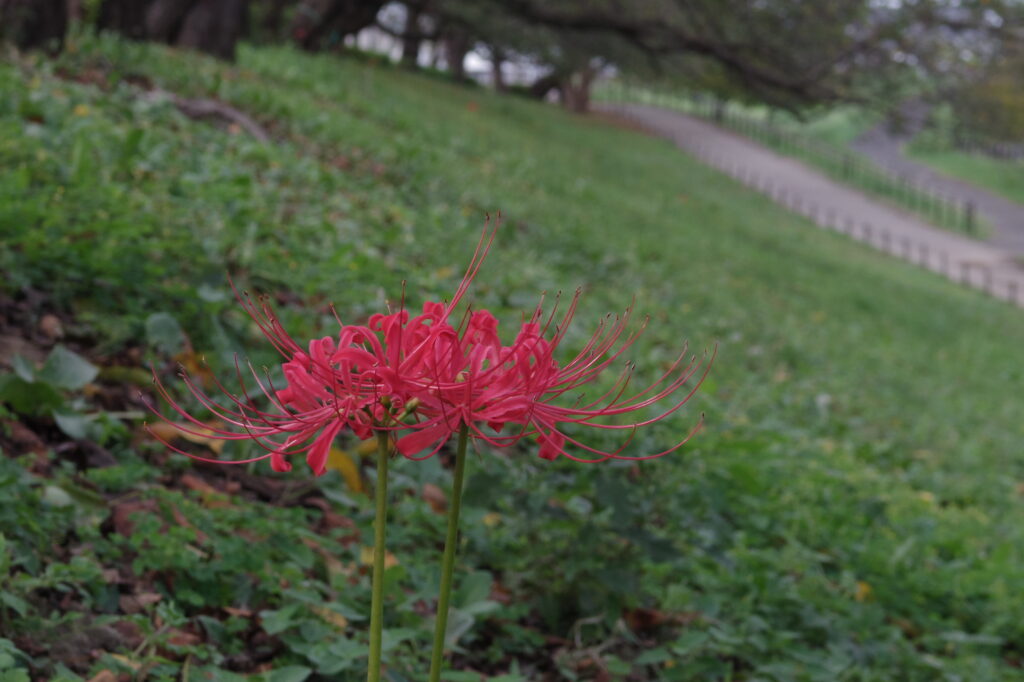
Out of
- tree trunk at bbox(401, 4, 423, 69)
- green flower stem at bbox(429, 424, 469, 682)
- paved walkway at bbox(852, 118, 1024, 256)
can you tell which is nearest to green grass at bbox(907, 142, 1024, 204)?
paved walkway at bbox(852, 118, 1024, 256)

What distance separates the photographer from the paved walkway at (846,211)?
73.2 ft

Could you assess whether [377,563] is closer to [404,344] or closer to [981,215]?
[404,344]

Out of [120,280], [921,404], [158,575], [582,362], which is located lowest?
[921,404]

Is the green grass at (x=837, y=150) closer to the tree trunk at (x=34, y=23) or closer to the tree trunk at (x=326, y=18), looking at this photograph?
the tree trunk at (x=326, y=18)

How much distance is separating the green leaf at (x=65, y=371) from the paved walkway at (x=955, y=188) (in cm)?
2250

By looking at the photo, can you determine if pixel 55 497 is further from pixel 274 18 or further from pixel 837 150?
pixel 837 150

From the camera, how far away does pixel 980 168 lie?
37.5 meters

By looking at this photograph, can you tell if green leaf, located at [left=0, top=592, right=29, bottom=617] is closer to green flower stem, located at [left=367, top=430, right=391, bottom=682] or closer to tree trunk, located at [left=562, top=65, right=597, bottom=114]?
green flower stem, located at [left=367, top=430, right=391, bottom=682]

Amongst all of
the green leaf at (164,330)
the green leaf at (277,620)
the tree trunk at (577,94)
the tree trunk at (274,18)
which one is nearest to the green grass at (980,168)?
the tree trunk at (577,94)

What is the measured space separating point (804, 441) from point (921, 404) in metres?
3.69

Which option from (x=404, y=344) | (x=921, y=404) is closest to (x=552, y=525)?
(x=404, y=344)

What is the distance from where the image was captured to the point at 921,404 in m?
8.23

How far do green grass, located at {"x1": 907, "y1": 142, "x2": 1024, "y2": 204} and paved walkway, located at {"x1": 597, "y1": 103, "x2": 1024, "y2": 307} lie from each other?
5.98 m

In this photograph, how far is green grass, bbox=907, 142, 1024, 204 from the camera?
3447 centimetres
